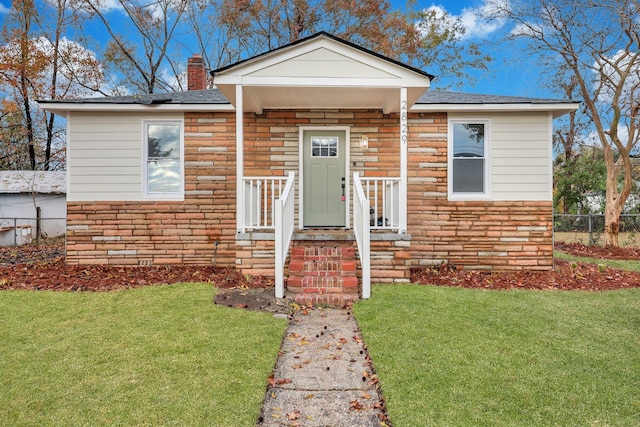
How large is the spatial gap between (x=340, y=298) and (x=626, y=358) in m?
3.10

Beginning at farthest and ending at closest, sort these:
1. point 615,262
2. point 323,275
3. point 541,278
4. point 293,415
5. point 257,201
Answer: point 615,262 → point 541,278 → point 257,201 → point 323,275 → point 293,415

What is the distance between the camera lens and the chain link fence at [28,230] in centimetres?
1310

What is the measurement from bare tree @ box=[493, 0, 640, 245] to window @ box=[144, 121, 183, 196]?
10947 millimetres

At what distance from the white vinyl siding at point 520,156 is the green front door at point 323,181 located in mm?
2571

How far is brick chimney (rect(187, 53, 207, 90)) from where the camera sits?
10062 millimetres

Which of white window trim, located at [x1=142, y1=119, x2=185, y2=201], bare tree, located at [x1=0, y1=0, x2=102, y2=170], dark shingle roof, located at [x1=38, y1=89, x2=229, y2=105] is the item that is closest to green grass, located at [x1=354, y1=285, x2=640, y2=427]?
white window trim, located at [x1=142, y1=119, x2=185, y2=201]

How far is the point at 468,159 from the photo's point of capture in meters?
7.74

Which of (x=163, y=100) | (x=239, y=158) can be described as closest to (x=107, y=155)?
(x=163, y=100)

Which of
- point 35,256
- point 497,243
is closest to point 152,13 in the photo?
point 35,256

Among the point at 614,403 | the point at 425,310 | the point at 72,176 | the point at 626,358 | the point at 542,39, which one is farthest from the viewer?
the point at 542,39

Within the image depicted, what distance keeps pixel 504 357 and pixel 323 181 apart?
5.09 metres

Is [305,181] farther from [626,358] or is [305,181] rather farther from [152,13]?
[152,13]

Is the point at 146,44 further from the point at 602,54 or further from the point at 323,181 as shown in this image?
the point at 602,54

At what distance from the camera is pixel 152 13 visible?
18.2 meters
